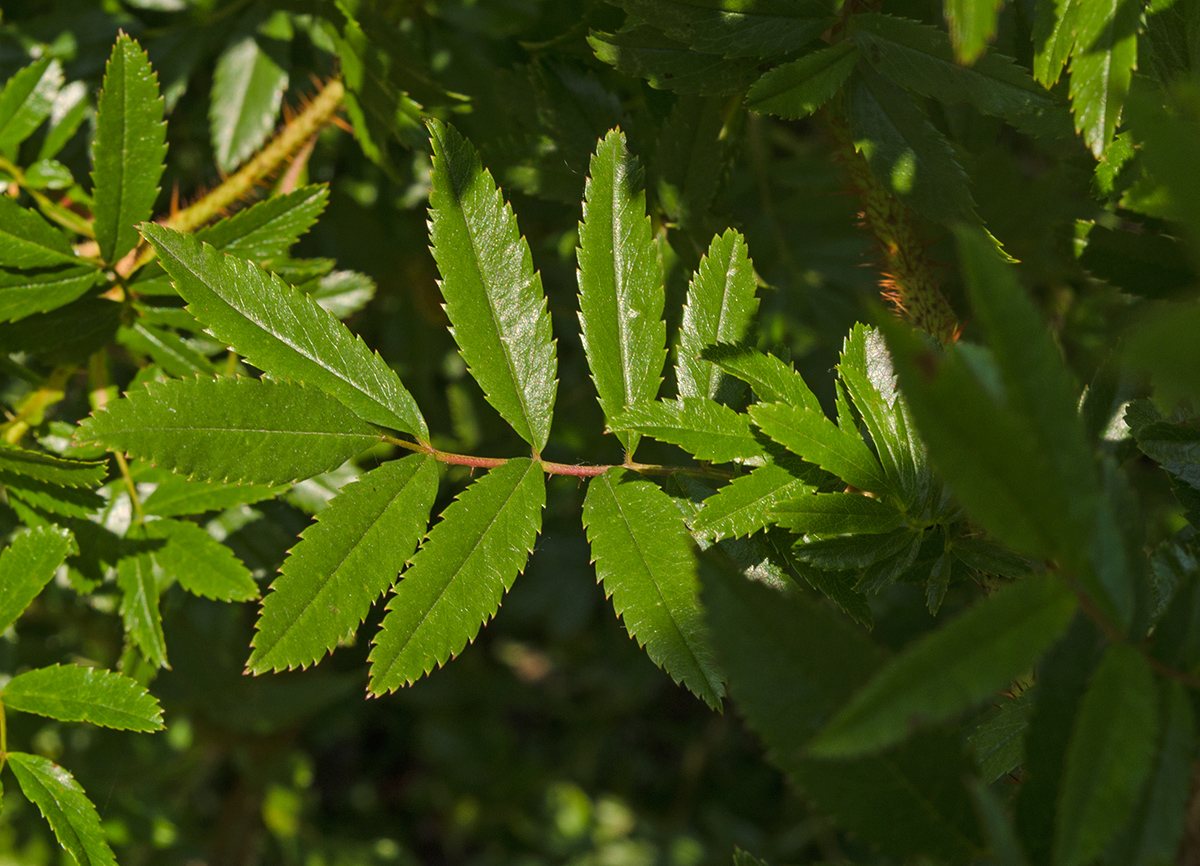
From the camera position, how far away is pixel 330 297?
1.68m

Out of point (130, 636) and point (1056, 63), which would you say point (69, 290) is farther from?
point (1056, 63)

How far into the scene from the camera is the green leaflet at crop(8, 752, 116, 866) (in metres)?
1.13

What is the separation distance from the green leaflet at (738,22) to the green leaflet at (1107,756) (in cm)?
87

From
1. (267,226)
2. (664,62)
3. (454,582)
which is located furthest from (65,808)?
(664,62)

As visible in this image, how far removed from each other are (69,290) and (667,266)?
90 cm

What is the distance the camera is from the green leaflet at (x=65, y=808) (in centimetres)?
113

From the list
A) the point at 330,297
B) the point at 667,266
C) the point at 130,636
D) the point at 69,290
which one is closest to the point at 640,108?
the point at 667,266

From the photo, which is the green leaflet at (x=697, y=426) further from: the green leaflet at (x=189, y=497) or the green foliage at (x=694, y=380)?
the green leaflet at (x=189, y=497)

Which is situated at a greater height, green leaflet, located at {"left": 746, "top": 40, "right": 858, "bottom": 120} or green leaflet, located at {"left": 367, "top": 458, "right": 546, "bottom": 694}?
green leaflet, located at {"left": 746, "top": 40, "right": 858, "bottom": 120}

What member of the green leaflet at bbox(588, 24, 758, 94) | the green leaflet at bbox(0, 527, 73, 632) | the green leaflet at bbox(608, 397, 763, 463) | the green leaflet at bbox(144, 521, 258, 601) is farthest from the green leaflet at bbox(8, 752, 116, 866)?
the green leaflet at bbox(588, 24, 758, 94)

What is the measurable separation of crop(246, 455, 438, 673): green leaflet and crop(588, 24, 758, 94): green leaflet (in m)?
0.65

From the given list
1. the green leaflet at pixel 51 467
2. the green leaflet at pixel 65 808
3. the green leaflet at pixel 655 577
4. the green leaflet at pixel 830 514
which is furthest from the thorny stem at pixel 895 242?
the green leaflet at pixel 65 808

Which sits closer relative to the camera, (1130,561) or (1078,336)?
(1130,561)

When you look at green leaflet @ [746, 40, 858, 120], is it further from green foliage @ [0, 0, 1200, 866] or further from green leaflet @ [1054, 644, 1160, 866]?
green leaflet @ [1054, 644, 1160, 866]
